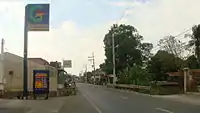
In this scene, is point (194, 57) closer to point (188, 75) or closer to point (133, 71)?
point (133, 71)

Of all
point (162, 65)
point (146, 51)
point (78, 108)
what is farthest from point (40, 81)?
point (146, 51)

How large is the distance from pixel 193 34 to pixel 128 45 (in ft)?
90.1

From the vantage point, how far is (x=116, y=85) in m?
69.8

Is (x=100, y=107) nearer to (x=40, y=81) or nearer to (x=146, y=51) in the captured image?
(x=40, y=81)

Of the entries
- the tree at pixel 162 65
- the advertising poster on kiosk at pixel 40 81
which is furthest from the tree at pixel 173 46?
the advertising poster on kiosk at pixel 40 81

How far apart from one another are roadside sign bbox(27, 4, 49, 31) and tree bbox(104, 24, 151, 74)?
203ft

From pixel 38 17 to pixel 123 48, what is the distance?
63.2 m

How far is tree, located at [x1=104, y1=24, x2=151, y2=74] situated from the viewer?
9225cm

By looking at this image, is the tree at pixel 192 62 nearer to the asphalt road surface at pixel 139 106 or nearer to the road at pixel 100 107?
the asphalt road surface at pixel 139 106

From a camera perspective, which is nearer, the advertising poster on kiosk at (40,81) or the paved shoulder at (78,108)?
the paved shoulder at (78,108)

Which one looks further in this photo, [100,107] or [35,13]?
[35,13]

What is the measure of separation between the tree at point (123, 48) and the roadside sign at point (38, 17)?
203 ft

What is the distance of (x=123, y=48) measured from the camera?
9188cm

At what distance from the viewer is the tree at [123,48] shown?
3632 inches
